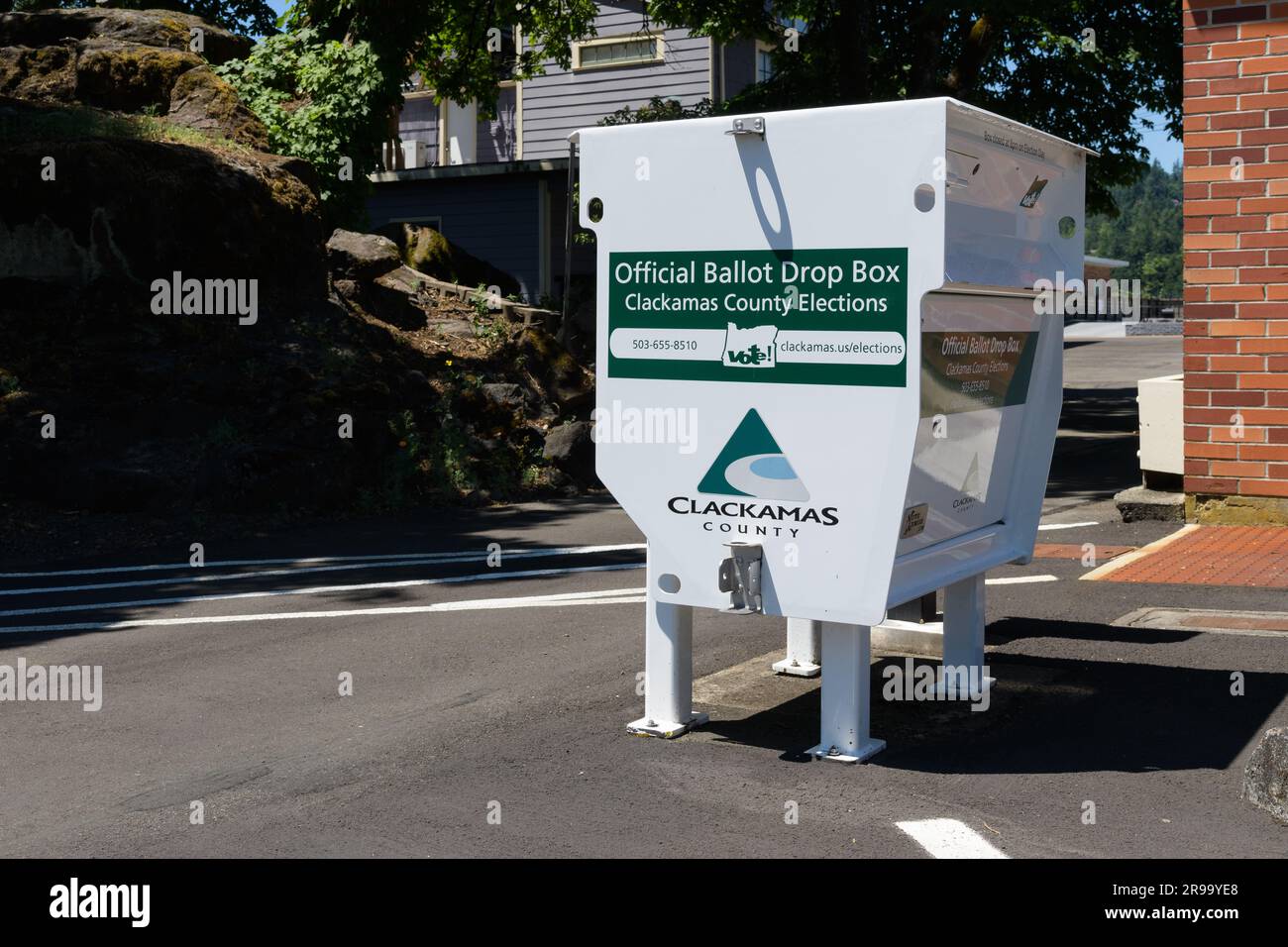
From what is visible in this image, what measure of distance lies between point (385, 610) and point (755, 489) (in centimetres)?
422

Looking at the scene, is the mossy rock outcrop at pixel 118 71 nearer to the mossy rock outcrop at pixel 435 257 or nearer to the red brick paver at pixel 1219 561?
the mossy rock outcrop at pixel 435 257

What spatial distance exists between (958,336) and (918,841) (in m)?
2.04

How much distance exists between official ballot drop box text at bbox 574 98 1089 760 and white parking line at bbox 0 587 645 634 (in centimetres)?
326

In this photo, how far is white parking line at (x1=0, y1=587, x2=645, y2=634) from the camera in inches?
356

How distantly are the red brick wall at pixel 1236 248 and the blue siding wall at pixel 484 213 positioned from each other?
58.8 ft

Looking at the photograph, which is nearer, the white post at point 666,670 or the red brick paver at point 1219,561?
the white post at point 666,670

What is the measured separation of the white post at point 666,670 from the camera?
6180 millimetres

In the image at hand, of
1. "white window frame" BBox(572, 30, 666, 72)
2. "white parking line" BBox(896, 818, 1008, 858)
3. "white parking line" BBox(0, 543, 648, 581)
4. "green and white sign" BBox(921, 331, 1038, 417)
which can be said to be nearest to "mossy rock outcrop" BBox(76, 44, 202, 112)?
"white window frame" BBox(572, 30, 666, 72)

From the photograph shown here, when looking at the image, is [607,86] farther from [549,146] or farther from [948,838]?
[948,838]

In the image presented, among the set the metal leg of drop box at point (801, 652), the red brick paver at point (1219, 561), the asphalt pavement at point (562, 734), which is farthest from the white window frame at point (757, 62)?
the metal leg of drop box at point (801, 652)

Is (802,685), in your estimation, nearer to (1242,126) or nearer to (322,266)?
(1242,126)

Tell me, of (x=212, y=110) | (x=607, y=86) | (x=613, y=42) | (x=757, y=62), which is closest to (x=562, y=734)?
(x=212, y=110)

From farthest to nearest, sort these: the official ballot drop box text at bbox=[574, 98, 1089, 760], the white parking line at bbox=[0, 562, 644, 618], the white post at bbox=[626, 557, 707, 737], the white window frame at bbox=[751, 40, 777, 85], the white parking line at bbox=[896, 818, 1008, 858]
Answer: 1. the white window frame at bbox=[751, 40, 777, 85]
2. the white parking line at bbox=[0, 562, 644, 618]
3. the white post at bbox=[626, 557, 707, 737]
4. the official ballot drop box text at bbox=[574, 98, 1089, 760]
5. the white parking line at bbox=[896, 818, 1008, 858]

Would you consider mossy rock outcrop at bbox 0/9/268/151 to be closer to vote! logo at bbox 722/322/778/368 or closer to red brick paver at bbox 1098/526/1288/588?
red brick paver at bbox 1098/526/1288/588
